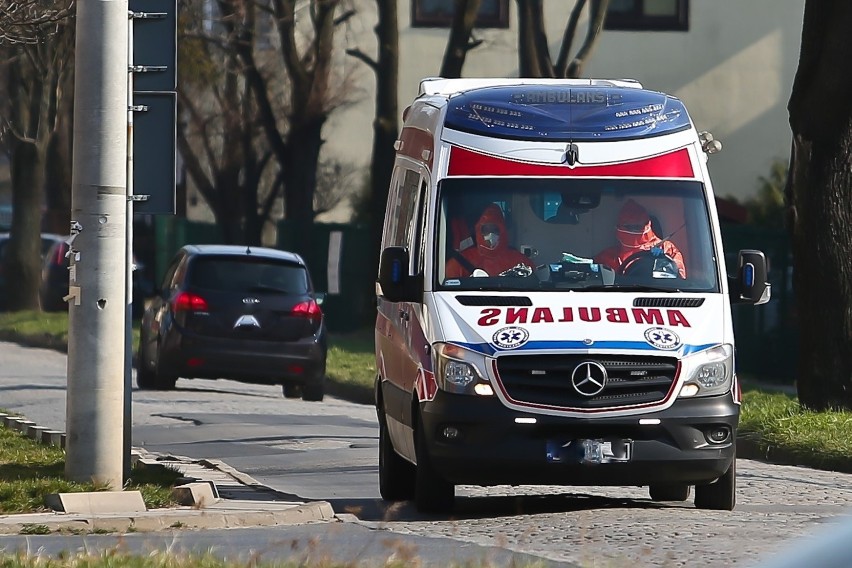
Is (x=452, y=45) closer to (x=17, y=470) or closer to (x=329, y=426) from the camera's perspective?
(x=329, y=426)

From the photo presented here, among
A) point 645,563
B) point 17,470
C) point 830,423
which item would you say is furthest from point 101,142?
point 830,423

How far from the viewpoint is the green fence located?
76.0 feet

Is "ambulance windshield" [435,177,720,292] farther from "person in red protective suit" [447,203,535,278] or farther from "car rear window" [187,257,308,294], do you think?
"car rear window" [187,257,308,294]

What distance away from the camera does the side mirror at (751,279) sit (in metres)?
10.9

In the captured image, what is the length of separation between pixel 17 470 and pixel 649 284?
4307 millimetres

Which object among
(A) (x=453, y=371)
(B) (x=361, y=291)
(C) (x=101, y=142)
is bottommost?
(B) (x=361, y=291)

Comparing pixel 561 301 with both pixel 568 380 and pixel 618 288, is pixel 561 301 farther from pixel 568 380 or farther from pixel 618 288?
pixel 568 380

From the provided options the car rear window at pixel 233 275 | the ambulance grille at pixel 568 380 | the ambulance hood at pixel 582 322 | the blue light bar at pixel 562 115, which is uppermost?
the blue light bar at pixel 562 115

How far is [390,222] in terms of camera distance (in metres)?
12.9

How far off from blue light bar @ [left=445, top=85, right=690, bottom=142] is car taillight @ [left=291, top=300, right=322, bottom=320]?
1005 cm

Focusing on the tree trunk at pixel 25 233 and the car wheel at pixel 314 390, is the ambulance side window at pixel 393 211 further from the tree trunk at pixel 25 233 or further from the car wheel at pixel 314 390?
the tree trunk at pixel 25 233

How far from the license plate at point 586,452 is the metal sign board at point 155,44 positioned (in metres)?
3.36

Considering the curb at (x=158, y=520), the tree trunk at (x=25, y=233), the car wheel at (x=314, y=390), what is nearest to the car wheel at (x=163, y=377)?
the car wheel at (x=314, y=390)

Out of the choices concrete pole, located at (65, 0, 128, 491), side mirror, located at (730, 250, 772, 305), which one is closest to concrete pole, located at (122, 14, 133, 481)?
concrete pole, located at (65, 0, 128, 491)
